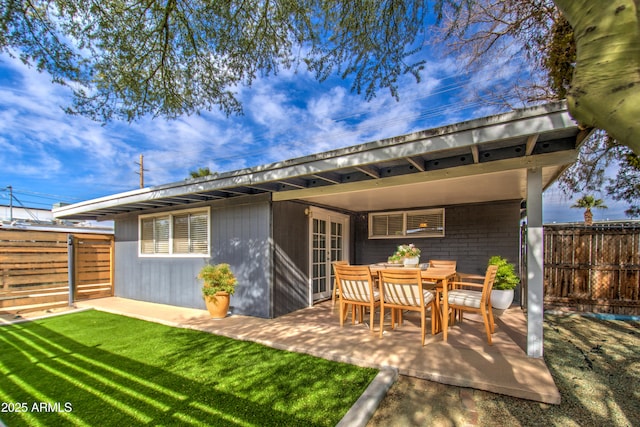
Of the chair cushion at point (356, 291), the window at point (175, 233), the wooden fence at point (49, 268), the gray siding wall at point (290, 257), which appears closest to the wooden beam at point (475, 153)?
the chair cushion at point (356, 291)

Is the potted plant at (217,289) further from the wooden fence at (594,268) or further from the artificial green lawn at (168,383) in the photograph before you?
the wooden fence at (594,268)

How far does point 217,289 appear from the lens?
528cm

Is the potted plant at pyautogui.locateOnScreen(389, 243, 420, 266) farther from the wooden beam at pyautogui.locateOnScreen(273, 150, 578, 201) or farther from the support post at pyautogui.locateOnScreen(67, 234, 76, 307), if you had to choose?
the support post at pyautogui.locateOnScreen(67, 234, 76, 307)

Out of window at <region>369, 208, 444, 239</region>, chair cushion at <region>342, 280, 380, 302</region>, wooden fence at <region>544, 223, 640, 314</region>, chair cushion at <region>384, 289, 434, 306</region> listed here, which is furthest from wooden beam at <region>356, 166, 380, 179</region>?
wooden fence at <region>544, 223, 640, 314</region>

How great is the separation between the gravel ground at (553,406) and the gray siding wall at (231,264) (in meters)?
3.13

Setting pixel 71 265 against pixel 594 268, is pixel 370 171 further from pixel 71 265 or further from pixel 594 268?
pixel 71 265

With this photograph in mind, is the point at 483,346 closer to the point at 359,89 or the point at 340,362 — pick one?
the point at 340,362

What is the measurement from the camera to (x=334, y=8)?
3877 millimetres

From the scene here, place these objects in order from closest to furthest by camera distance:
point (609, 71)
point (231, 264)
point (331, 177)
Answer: point (609, 71), point (331, 177), point (231, 264)

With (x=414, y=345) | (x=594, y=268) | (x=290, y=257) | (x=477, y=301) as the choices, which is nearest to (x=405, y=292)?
(x=414, y=345)

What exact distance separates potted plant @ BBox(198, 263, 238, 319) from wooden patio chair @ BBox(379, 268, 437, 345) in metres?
2.78

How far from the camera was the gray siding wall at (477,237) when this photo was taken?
5.91 meters

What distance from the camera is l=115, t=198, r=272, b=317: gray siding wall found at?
5.35 meters

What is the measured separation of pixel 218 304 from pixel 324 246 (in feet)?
8.17
